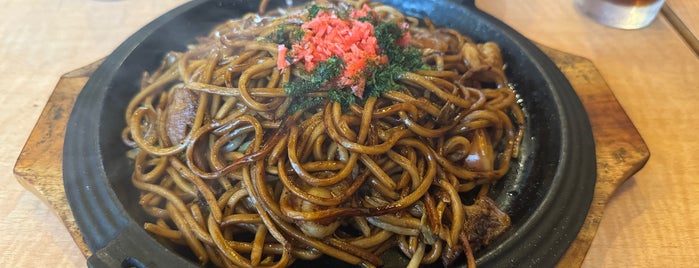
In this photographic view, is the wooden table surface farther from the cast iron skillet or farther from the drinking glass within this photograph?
the cast iron skillet

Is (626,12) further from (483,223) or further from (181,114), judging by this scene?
(181,114)

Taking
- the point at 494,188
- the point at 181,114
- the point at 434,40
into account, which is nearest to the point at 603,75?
the point at 434,40

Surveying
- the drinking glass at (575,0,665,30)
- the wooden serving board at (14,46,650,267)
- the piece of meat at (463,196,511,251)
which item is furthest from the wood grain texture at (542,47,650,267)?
the drinking glass at (575,0,665,30)

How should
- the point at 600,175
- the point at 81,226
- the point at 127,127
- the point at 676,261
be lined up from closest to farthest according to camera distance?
the point at 81,226, the point at 676,261, the point at 600,175, the point at 127,127

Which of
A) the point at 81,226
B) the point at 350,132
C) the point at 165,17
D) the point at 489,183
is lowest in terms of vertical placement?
the point at 489,183

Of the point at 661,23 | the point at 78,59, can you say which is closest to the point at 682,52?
the point at 661,23

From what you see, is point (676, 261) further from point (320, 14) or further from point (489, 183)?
point (320, 14)

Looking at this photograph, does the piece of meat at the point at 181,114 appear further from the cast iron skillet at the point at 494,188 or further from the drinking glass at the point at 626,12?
the drinking glass at the point at 626,12
